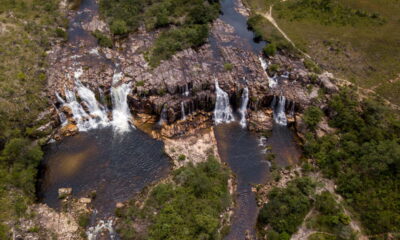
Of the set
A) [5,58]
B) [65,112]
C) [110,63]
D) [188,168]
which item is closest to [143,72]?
[110,63]

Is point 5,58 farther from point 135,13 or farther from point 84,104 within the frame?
point 135,13

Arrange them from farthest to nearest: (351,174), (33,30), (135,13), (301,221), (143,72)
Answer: (135,13) < (33,30) < (143,72) < (351,174) < (301,221)

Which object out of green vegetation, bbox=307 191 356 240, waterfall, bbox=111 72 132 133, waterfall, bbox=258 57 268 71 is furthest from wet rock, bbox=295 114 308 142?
waterfall, bbox=111 72 132 133

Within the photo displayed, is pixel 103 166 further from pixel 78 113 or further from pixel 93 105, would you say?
pixel 93 105

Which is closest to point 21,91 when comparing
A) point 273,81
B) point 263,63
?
point 273,81

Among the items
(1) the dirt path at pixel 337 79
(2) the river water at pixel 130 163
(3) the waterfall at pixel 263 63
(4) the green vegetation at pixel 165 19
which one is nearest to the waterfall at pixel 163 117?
(2) the river water at pixel 130 163

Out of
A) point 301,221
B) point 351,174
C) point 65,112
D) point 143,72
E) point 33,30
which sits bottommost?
point 301,221
